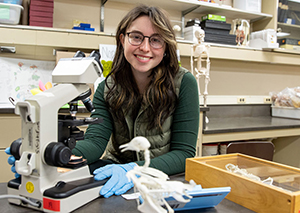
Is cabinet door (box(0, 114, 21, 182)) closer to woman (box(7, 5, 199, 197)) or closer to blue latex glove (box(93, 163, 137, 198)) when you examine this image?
woman (box(7, 5, 199, 197))

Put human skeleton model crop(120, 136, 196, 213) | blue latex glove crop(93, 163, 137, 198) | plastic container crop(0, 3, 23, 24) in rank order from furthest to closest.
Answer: plastic container crop(0, 3, 23, 24) < blue latex glove crop(93, 163, 137, 198) < human skeleton model crop(120, 136, 196, 213)

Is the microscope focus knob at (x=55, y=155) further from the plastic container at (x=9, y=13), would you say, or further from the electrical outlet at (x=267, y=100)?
the electrical outlet at (x=267, y=100)

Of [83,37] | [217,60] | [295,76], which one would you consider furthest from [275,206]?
[295,76]

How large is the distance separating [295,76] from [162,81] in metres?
2.94

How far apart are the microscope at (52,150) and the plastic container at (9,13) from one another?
1497 mm

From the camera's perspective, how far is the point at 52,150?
63cm

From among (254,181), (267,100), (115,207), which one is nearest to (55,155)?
(115,207)

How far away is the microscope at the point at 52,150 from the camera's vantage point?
63cm

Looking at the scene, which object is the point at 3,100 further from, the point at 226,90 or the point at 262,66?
the point at 262,66

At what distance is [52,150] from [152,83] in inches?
27.0

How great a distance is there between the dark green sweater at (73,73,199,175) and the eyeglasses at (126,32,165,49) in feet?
0.71

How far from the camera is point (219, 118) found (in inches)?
112

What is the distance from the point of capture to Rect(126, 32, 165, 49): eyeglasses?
1138 mm

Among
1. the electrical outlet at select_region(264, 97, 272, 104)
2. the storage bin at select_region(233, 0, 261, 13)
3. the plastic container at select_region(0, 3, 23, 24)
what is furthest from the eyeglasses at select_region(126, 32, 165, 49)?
the electrical outlet at select_region(264, 97, 272, 104)
